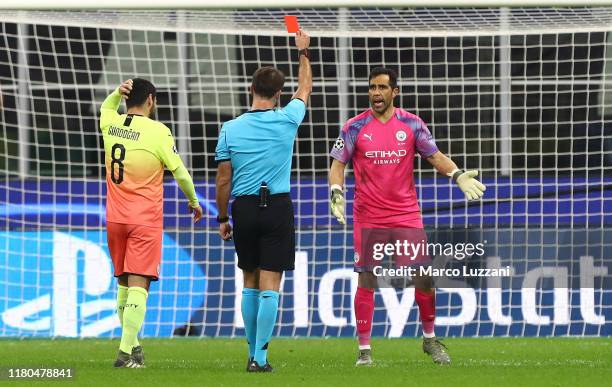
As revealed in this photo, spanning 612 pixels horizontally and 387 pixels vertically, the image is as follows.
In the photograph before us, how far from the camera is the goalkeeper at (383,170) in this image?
9820 mm

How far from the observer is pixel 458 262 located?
14.0 m

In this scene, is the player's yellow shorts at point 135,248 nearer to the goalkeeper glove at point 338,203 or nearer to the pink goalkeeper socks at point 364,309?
the goalkeeper glove at point 338,203

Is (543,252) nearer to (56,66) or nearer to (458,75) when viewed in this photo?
(458,75)

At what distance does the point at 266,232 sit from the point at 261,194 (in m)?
0.24

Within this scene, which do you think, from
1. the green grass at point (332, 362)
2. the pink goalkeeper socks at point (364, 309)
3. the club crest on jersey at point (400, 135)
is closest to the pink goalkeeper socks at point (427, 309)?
the green grass at point (332, 362)

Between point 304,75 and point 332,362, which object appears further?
point 332,362

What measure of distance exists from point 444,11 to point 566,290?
2.98 metres

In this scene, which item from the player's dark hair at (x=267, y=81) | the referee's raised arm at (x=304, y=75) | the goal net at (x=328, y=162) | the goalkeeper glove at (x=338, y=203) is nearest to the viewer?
the player's dark hair at (x=267, y=81)

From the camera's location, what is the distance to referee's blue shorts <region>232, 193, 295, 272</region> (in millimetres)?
8961

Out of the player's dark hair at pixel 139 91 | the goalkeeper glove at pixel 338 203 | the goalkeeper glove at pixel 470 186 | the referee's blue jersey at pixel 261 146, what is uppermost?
the player's dark hair at pixel 139 91

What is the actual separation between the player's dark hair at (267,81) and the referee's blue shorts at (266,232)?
663mm

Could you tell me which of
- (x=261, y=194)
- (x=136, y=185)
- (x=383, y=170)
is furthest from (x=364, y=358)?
(x=136, y=185)

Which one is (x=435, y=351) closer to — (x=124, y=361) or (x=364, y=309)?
(x=364, y=309)

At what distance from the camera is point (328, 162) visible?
15242 millimetres
